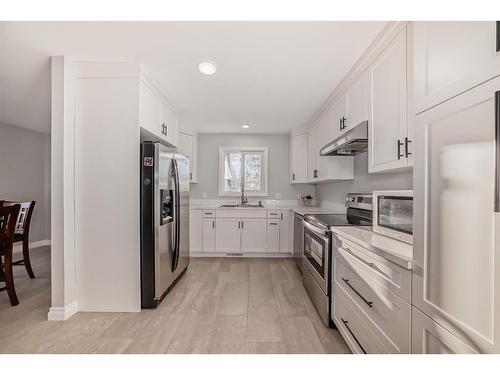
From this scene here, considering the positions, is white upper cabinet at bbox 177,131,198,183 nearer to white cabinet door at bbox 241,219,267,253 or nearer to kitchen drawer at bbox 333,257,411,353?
white cabinet door at bbox 241,219,267,253

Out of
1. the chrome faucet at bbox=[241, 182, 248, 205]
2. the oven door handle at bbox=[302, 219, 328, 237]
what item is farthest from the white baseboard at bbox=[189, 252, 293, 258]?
the oven door handle at bbox=[302, 219, 328, 237]

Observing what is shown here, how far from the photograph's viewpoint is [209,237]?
421 cm

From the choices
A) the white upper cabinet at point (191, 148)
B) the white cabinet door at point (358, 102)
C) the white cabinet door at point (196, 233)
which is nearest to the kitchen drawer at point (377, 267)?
the white cabinet door at point (358, 102)

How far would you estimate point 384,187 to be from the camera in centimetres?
240

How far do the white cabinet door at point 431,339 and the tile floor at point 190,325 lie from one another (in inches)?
36.1

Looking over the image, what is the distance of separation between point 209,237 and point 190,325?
2.14 m

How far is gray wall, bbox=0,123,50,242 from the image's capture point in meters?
4.27

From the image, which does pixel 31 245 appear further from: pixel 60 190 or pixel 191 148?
pixel 60 190

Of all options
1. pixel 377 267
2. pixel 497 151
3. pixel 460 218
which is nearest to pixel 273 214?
pixel 377 267

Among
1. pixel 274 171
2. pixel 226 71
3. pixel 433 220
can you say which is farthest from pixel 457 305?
pixel 274 171

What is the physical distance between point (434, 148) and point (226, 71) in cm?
192

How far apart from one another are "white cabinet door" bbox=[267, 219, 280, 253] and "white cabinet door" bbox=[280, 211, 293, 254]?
0.07m

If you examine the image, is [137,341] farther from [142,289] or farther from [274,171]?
[274,171]

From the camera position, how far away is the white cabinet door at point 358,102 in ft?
6.75
